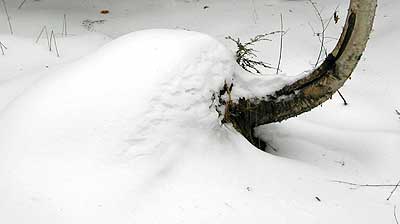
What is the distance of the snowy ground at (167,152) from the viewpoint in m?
1.65

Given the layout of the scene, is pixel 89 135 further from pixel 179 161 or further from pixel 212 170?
pixel 212 170

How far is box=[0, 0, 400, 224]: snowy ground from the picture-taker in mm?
1654

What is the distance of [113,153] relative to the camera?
5.81 ft

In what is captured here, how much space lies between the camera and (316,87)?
83.9 inches

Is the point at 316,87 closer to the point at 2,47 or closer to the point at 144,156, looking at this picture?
the point at 144,156

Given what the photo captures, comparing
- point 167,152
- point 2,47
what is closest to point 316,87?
point 167,152

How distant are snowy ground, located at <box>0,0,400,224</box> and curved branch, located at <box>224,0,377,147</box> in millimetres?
106

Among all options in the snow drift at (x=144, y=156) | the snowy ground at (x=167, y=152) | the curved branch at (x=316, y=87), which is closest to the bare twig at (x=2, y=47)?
the snowy ground at (x=167, y=152)

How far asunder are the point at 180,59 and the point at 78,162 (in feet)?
2.13

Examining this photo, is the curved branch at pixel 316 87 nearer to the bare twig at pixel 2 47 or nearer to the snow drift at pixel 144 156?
the snow drift at pixel 144 156

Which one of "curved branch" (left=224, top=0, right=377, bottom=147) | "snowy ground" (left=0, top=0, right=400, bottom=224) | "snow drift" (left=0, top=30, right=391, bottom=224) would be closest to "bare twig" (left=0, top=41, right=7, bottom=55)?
"snowy ground" (left=0, top=0, right=400, bottom=224)

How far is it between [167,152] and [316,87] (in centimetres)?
80

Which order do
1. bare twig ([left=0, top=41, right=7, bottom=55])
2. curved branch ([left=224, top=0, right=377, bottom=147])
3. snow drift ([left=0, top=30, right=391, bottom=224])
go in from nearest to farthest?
1. snow drift ([left=0, top=30, right=391, bottom=224])
2. curved branch ([left=224, top=0, right=377, bottom=147])
3. bare twig ([left=0, top=41, right=7, bottom=55])

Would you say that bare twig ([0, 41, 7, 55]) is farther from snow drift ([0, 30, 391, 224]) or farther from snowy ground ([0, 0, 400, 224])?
snow drift ([0, 30, 391, 224])
